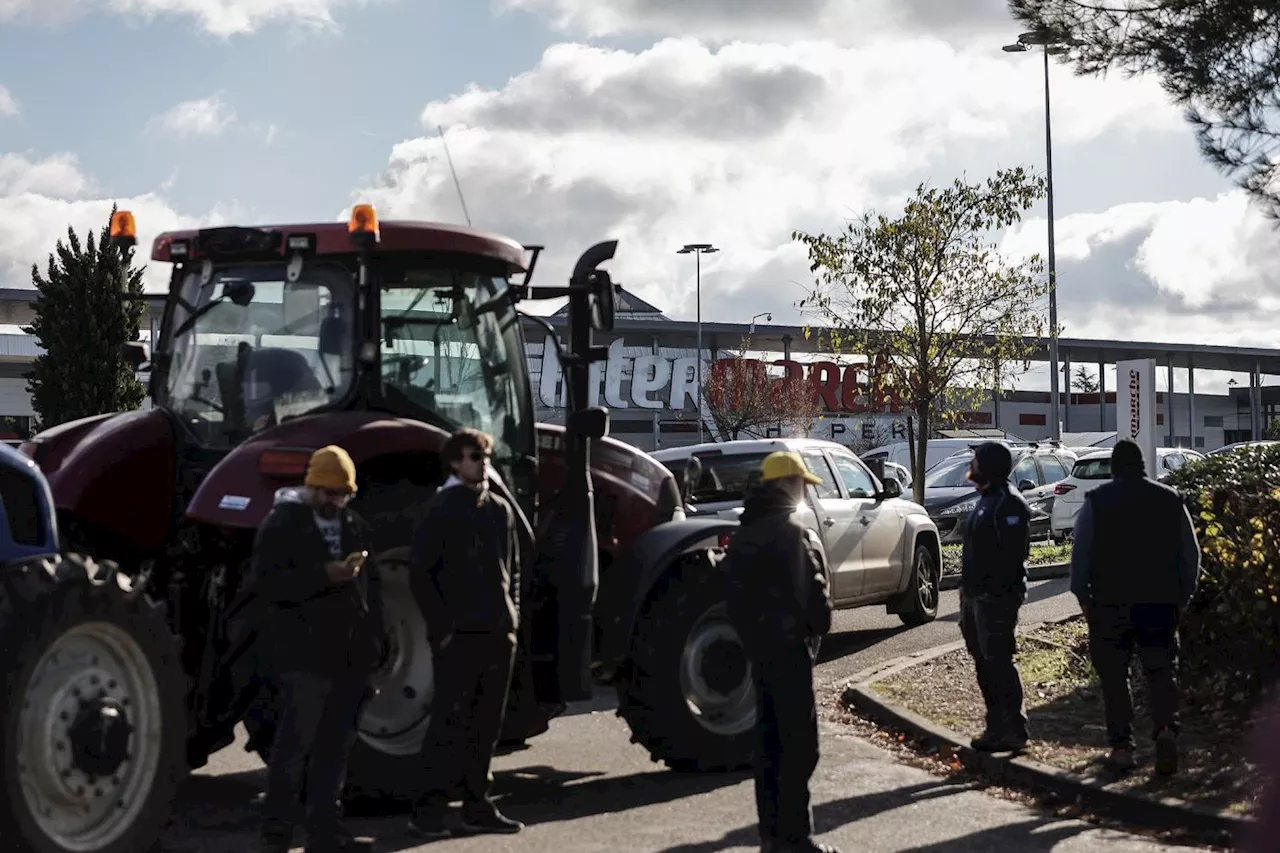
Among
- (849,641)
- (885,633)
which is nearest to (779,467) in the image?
(849,641)

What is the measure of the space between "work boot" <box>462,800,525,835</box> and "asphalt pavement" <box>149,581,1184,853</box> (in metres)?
0.11

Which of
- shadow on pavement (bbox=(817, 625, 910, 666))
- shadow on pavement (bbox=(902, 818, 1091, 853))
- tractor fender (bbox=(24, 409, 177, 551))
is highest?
tractor fender (bbox=(24, 409, 177, 551))

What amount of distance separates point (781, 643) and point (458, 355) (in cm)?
253

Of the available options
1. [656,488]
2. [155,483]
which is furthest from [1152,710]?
[155,483]

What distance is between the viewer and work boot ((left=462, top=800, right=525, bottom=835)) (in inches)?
299

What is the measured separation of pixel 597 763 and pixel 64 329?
70.3 feet

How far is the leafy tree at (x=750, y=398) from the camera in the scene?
71.9 m

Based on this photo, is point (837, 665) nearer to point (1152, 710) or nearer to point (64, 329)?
point (1152, 710)

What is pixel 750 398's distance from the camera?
7188 centimetres

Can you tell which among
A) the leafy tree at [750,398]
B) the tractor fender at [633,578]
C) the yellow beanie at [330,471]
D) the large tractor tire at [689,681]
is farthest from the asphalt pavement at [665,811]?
the leafy tree at [750,398]

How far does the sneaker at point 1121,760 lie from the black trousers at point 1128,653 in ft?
0.11

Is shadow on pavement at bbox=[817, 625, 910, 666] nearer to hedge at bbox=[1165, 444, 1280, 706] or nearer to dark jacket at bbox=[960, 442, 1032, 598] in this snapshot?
hedge at bbox=[1165, 444, 1280, 706]

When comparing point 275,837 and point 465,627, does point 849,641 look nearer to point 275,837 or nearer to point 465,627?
point 465,627

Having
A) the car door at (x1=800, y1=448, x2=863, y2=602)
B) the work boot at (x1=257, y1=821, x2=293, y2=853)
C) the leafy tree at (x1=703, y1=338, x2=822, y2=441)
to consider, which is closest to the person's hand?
the work boot at (x1=257, y1=821, x2=293, y2=853)
